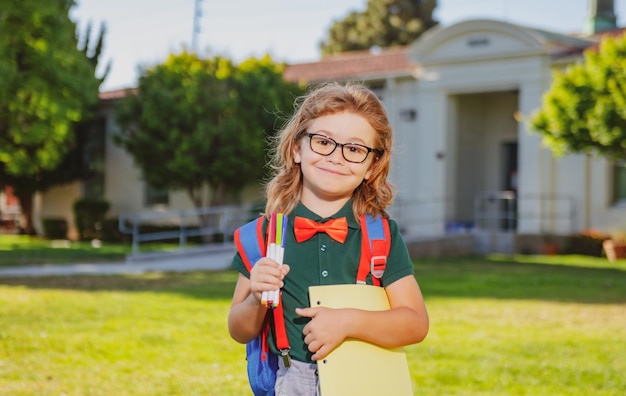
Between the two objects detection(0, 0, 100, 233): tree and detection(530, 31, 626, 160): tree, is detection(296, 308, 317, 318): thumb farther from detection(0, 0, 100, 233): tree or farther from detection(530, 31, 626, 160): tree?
detection(0, 0, 100, 233): tree

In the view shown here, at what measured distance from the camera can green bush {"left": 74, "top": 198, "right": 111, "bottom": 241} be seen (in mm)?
26375

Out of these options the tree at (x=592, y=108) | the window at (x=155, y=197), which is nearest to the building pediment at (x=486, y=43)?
the tree at (x=592, y=108)

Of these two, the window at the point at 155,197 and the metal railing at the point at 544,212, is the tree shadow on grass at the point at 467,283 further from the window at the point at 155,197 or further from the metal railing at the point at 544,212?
the window at the point at 155,197

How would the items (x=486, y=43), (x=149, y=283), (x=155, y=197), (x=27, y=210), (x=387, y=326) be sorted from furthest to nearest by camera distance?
1. (x=27, y=210)
2. (x=155, y=197)
3. (x=486, y=43)
4. (x=149, y=283)
5. (x=387, y=326)

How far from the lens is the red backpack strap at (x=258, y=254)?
9.66ft

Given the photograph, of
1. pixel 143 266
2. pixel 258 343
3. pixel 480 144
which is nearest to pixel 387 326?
pixel 258 343

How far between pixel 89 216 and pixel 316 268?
24.4 meters

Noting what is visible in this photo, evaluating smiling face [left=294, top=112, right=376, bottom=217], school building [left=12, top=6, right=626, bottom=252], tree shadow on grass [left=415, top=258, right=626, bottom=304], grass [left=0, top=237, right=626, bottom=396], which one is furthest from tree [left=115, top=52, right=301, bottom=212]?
smiling face [left=294, top=112, right=376, bottom=217]

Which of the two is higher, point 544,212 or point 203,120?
point 203,120

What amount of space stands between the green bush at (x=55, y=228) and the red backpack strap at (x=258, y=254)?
25.3 metres

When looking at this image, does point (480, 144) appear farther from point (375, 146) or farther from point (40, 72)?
point (375, 146)

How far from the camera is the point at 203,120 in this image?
22.1m

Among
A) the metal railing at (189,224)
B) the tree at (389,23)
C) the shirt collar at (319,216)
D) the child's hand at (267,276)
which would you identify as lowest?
the metal railing at (189,224)

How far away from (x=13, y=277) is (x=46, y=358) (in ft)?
24.2
